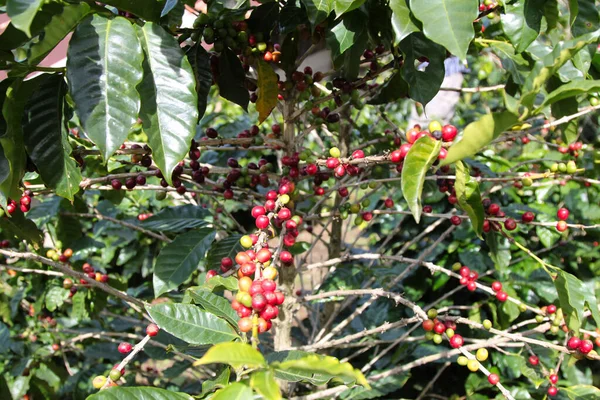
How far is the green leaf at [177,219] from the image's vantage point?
157 centimetres

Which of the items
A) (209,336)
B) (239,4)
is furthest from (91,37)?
(209,336)

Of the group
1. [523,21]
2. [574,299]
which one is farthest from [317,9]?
[574,299]

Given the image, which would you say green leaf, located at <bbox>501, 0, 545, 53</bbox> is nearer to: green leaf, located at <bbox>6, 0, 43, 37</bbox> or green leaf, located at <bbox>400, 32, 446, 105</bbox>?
green leaf, located at <bbox>400, 32, 446, 105</bbox>

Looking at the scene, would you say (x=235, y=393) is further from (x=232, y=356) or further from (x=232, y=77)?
(x=232, y=77)

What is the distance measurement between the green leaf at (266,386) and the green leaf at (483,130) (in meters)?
0.36

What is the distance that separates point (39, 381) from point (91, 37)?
1.96 m

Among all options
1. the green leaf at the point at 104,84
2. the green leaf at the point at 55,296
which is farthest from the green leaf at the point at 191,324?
the green leaf at the point at 55,296

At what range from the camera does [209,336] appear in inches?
32.4

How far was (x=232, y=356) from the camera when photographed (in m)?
0.56

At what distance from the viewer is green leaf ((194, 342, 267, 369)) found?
1.73ft

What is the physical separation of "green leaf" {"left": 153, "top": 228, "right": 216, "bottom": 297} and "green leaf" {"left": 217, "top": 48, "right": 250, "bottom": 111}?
1.37 ft

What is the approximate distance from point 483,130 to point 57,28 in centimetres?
64

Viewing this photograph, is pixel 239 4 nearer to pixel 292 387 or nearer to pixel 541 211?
pixel 292 387

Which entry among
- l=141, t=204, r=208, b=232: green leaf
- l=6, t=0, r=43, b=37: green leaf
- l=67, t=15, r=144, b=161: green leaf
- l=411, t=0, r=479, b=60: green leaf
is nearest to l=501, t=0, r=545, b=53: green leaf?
l=411, t=0, r=479, b=60: green leaf
